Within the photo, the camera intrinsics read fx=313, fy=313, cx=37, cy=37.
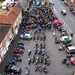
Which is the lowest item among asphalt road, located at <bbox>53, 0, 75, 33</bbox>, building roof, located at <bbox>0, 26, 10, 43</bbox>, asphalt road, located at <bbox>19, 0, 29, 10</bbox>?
asphalt road, located at <bbox>53, 0, 75, 33</bbox>

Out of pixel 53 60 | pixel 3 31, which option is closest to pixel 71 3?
pixel 53 60

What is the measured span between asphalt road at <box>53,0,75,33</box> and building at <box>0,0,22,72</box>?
1313 centimetres

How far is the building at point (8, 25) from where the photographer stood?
59.0 metres

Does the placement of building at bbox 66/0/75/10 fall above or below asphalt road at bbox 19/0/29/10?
below

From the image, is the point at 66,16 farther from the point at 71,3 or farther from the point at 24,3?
the point at 24,3

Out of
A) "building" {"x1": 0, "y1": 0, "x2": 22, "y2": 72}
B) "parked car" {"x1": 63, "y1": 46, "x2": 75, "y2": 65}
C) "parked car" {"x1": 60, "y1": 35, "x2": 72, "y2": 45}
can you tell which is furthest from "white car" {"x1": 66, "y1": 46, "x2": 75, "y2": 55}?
"building" {"x1": 0, "y1": 0, "x2": 22, "y2": 72}

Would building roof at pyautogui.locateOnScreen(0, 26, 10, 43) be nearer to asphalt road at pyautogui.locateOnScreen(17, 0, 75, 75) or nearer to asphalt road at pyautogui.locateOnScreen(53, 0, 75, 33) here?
asphalt road at pyautogui.locateOnScreen(17, 0, 75, 75)

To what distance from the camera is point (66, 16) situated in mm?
88750

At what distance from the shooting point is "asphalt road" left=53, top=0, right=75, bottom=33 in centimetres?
8012

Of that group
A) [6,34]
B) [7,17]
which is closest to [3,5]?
[7,17]

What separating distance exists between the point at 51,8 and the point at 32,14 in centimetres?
964

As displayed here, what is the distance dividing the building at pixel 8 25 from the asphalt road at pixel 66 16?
13.1 meters

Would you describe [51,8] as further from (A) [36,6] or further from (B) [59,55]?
(B) [59,55]

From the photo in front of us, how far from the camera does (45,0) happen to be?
98.0 metres
